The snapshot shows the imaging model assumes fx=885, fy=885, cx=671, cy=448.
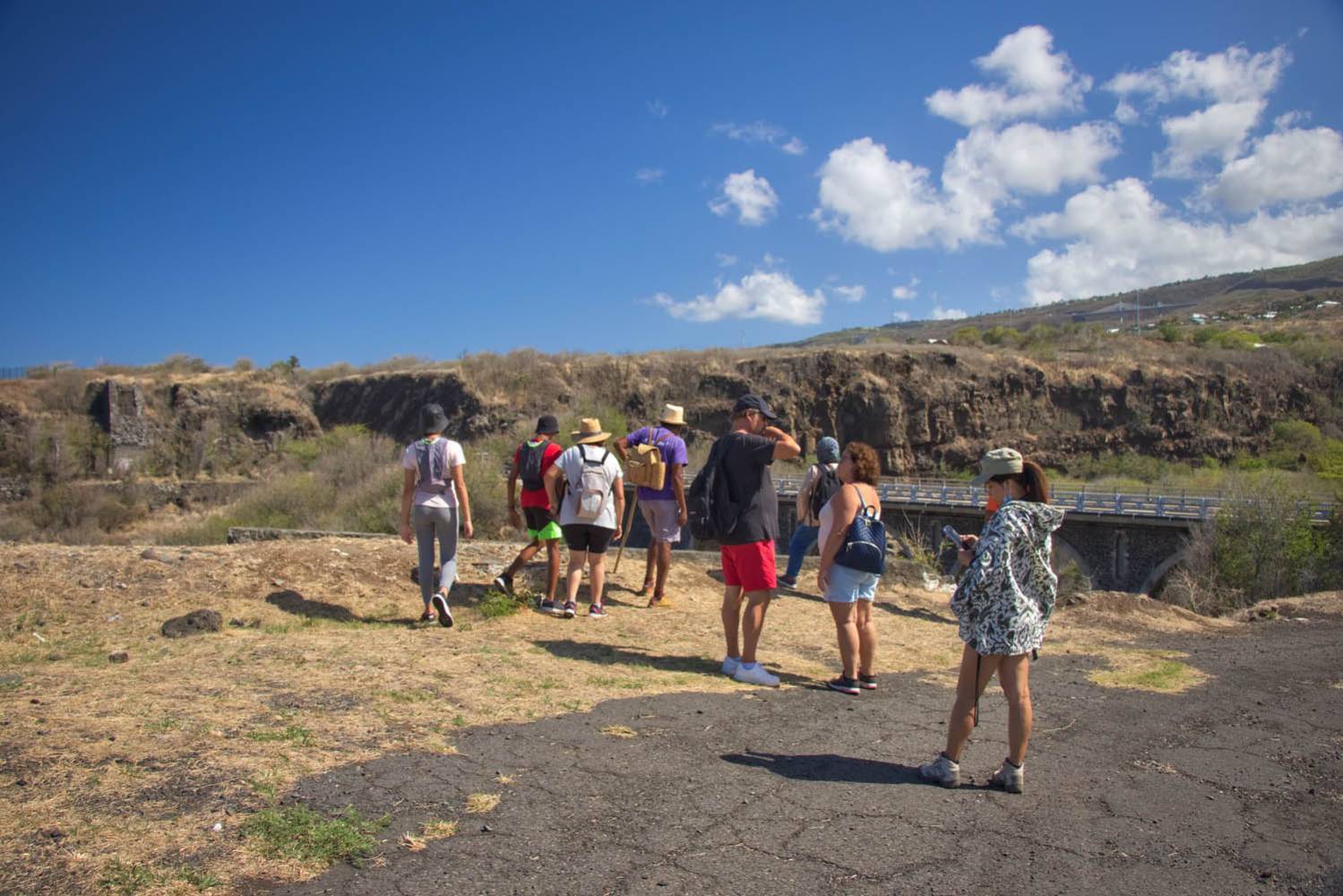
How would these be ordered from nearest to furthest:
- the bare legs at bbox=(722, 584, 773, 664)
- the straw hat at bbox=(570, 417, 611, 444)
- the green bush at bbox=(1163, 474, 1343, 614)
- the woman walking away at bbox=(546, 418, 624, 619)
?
the bare legs at bbox=(722, 584, 773, 664), the woman walking away at bbox=(546, 418, 624, 619), the straw hat at bbox=(570, 417, 611, 444), the green bush at bbox=(1163, 474, 1343, 614)

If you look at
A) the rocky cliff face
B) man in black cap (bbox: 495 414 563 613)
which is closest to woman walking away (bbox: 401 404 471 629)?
man in black cap (bbox: 495 414 563 613)

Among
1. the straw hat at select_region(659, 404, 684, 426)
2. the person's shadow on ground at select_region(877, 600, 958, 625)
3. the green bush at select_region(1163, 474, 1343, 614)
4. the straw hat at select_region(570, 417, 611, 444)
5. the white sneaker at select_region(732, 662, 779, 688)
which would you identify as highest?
the straw hat at select_region(659, 404, 684, 426)

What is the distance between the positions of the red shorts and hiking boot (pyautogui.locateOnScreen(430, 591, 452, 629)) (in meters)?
2.52

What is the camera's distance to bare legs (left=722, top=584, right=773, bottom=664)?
596 centimetres

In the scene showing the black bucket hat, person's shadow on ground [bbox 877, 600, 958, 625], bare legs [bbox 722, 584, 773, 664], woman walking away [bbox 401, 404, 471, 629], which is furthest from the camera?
person's shadow on ground [bbox 877, 600, 958, 625]

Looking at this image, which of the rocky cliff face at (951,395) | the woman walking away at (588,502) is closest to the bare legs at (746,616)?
the woman walking away at (588,502)

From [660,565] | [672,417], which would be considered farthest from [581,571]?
[672,417]

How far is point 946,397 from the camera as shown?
2361 inches

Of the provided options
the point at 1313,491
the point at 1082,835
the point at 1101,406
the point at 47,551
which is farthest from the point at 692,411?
the point at 1082,835

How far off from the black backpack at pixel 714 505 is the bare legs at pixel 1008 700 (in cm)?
204

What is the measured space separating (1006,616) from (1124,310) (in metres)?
142

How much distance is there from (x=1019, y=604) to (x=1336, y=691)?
4375 millimetres

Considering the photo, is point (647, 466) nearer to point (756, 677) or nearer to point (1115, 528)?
point (756, 677)

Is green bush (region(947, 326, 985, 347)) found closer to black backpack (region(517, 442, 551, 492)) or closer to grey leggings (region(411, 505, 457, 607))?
black backpack (region(517, 442, 551, 492))
